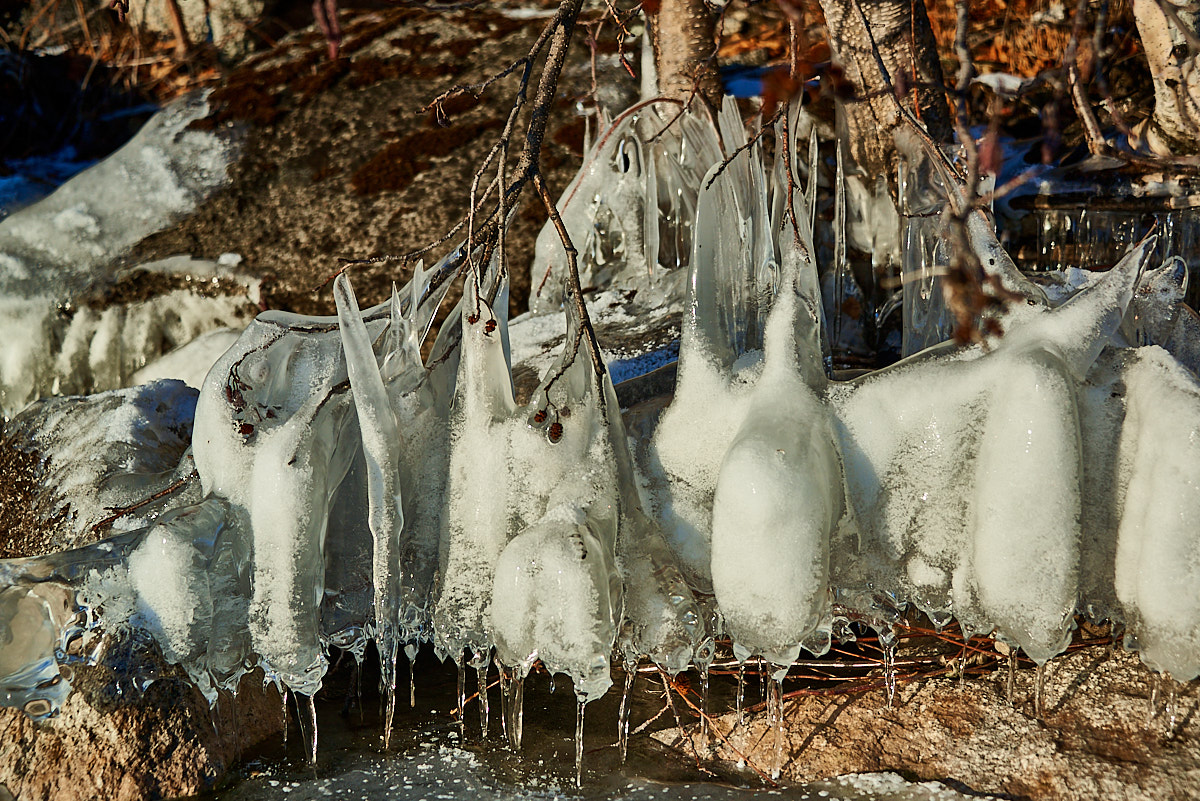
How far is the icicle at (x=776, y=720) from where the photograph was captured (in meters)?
2.07

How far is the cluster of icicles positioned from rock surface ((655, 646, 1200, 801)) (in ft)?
0.93

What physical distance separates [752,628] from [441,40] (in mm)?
3930

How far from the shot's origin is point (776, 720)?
206 cm

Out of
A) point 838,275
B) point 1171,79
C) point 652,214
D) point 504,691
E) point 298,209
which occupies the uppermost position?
point 1171,79

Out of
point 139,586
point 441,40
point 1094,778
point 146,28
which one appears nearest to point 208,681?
point 139,586

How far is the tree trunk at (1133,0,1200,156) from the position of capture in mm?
3031

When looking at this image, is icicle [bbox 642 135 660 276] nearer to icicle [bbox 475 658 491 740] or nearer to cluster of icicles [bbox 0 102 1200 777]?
cluster of icicles [bbox 0 102 1200 777]

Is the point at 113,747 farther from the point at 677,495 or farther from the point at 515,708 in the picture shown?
the point at 677,495

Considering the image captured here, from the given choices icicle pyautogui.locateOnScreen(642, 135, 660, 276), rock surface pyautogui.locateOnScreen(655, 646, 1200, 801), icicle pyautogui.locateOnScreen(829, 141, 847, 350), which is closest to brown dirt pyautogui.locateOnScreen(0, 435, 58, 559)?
rock surface pyautogui.locateOnScreen(655, 646, 1200, 801)

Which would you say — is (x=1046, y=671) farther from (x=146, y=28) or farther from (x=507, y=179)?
(x=146, y=28)

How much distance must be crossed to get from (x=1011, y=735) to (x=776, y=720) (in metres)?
0.53

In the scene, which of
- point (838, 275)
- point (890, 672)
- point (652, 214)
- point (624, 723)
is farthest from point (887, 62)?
point (624, 723)

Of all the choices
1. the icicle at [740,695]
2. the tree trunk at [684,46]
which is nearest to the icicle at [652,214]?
the tree trunk at [684,46]

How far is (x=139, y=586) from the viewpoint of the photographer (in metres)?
2.13
